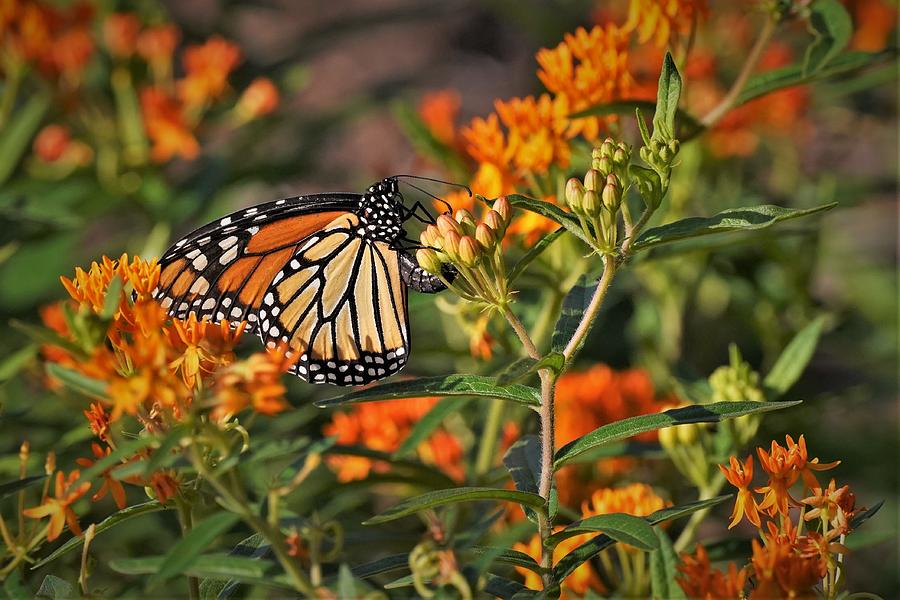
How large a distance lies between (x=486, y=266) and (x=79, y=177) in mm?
1893

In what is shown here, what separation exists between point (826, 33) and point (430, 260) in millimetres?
988

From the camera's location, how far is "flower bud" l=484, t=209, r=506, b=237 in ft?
4.48

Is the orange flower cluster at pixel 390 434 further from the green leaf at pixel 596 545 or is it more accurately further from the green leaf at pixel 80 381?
the green leaf at pixel 80 381

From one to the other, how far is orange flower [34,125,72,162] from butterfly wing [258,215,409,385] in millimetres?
1345

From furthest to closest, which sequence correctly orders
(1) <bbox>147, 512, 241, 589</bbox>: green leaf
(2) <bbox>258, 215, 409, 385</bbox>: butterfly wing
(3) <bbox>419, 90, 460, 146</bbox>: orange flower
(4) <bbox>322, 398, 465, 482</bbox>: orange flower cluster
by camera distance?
(3) <bbox>419, 90, 460, 146</bbox>: orange flower → (4) <bbox>322, 398, 465, 482</bbox>: orange flower cluster → (2) <bbox>258, 215, 409, 385</bbox>: butterfly wing → (1) <bbox>147, 512, 241, 589</bbox>: green leaf

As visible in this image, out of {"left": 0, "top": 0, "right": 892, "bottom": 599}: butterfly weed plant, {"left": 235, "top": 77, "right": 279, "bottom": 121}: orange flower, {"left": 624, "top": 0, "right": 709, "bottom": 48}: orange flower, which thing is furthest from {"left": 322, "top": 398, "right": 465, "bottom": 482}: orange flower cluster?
{"left": 235, "top": 77, "right": 279, "bottom": 121}: orange flower

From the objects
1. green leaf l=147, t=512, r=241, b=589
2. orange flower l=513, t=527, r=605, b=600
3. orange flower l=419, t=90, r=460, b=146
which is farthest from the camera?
orange flower l=419, t=90, r=460, b=146

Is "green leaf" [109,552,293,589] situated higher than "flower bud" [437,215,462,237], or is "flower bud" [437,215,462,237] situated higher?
"flower bud" [437,215,462,237]

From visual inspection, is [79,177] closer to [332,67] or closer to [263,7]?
[263,7]

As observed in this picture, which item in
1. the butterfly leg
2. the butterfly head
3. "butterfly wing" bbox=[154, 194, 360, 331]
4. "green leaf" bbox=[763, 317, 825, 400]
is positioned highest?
the butterfly head

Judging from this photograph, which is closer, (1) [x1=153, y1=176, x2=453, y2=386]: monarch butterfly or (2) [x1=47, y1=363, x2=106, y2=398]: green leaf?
(2) [x1=47, y1=363, x2=106, y2=398]: green leaf

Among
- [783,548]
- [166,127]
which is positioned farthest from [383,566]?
[166,127]

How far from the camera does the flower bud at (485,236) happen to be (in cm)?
135

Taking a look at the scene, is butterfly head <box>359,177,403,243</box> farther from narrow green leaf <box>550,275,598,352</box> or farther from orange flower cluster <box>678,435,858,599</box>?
orange flower cluster <box>678,435,858,599</box>
